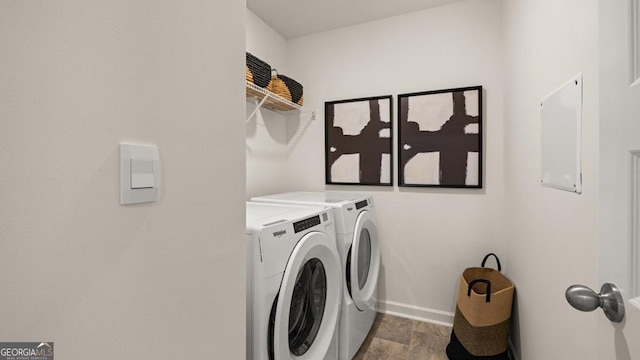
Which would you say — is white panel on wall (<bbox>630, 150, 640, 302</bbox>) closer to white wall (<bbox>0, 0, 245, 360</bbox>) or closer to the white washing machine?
white wall (<bbox>0, 0, 245, 360</bbox>)

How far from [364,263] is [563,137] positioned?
144cm

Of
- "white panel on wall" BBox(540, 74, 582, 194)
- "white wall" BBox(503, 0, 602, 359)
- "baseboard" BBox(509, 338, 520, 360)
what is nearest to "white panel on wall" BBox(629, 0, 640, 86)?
"white wall" BBox(503, 0, 602, 359)

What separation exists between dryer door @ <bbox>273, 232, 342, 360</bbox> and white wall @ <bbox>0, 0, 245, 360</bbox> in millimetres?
551

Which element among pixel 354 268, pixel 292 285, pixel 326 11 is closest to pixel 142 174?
pixel 292 285

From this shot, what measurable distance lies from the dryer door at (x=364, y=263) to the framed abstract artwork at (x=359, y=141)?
0.45 m

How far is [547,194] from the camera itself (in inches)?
47.4

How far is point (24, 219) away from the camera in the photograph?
0.41 meters

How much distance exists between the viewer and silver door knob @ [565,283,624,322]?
1.84 feet

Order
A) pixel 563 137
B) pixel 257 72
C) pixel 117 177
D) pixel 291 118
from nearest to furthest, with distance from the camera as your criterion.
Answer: pixel 117 177 → pixel 563 137 → pixel 257 72 → pixel 291 118

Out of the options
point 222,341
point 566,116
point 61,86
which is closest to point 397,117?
point 566,116

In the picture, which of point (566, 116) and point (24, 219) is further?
point (566, 116)

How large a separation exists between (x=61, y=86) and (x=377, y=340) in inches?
86.4

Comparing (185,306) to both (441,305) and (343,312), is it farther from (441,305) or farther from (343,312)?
(441,305)

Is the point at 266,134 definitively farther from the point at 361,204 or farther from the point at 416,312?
the point at 416,312
